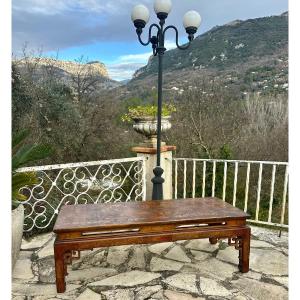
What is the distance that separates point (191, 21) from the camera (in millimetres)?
3188

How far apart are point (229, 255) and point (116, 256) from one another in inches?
40.0

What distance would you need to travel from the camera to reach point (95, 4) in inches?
245

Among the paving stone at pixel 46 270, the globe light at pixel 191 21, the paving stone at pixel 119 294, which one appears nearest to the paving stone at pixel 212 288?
the paving stone at pixel 119 294

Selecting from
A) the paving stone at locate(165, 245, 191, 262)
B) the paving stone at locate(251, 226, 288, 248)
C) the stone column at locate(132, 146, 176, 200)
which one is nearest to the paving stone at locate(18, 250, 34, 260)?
the paving stone at locate(165, 245, 191, 262)

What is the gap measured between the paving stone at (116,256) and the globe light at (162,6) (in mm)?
2474

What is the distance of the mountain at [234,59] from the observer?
968cm

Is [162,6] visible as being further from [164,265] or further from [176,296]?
[176,296]

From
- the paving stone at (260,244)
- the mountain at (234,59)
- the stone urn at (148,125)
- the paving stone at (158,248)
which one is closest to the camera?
the paving stone at (158,248)

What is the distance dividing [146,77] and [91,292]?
896 centimetres

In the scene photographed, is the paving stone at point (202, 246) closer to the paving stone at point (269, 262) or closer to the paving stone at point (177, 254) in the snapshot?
the paving stone at point (177, 254)

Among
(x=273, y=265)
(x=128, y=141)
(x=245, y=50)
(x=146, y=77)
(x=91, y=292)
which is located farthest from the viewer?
(x=245, y=50)

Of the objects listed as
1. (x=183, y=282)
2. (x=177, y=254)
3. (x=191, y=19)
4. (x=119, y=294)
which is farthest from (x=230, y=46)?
(x=119, y=294)
